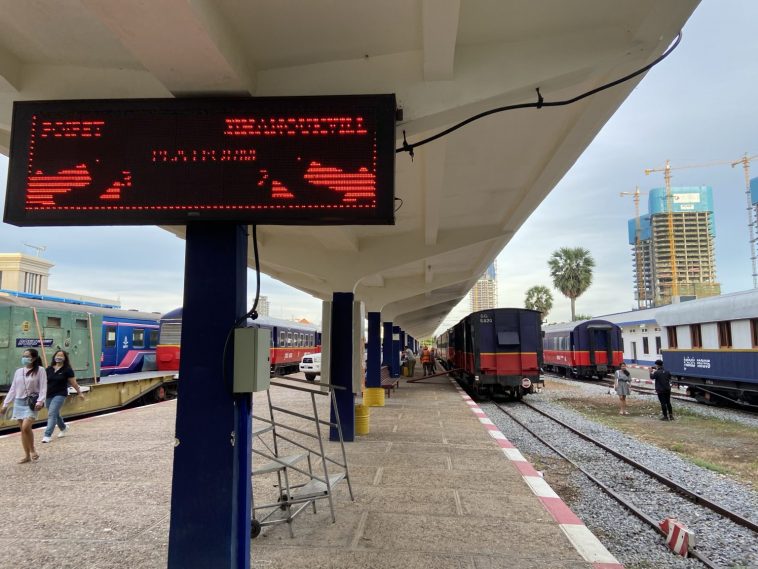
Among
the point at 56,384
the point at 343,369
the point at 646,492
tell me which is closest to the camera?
the point at 646,492

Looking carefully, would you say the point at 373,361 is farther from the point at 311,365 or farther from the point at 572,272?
the point at 572,272

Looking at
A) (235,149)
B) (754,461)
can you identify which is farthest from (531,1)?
(754,461)

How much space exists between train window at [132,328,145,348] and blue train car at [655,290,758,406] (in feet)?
62.6

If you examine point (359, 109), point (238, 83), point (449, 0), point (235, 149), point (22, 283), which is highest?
point (22, 283)

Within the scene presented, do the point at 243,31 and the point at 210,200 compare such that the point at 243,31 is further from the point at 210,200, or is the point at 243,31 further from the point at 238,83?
the point at 210,200

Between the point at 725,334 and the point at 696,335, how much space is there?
5.37 ft

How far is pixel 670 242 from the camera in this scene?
96.4 m

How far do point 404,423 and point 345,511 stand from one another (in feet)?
20.6

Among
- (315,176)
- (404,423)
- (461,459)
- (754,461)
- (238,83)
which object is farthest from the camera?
(404,423)

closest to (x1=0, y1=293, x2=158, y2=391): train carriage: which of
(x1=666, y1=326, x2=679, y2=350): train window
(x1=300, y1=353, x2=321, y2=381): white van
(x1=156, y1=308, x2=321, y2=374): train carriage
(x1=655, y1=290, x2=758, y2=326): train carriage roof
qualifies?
(x1=156, y1=308, x2=321, y2=374): train carriage

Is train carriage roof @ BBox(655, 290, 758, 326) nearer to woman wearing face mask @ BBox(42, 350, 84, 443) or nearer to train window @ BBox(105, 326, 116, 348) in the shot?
woman wearing face mask @ BBox(42, 350, 84, 443)

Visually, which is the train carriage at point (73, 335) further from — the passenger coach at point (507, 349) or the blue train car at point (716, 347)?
the blue train car at point (716, 347)

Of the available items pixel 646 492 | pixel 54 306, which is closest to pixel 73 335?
pixel 54 306

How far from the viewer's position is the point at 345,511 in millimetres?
5414
